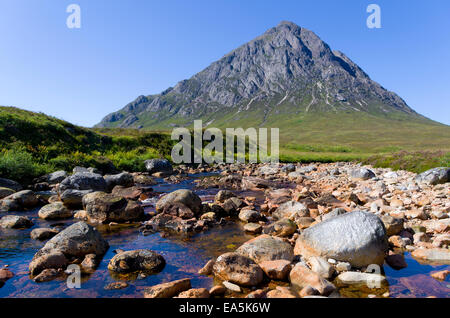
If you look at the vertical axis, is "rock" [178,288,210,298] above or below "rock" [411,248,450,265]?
below

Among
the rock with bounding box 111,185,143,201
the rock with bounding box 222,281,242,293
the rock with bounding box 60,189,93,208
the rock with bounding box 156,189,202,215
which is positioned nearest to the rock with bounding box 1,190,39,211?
the rock with bounding box 60,189,93,208

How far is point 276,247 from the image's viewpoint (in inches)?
328

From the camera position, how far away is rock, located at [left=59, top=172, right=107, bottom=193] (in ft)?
59.7

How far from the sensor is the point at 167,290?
251 inches

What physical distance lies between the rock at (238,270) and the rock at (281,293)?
0.68 m

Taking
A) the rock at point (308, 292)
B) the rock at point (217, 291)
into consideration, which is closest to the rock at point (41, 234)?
the rock at point (217, 291)

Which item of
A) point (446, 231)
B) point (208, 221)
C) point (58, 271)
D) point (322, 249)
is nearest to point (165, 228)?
point (208, 221)

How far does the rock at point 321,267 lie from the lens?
714cm

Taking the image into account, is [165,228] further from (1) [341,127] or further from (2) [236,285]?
(1) [341,127]

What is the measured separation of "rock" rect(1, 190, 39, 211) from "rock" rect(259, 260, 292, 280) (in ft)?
49.5

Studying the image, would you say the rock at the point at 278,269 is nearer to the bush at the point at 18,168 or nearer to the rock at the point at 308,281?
the rock at the point at 308,281

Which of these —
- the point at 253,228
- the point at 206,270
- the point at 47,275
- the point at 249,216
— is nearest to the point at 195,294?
the point at 206,270

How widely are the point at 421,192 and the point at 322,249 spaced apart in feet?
41.3

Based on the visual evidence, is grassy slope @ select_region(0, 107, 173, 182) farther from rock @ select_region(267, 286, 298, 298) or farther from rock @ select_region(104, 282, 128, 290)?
rock @ select_region(267, 286, 298, 298)
